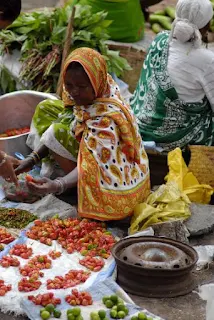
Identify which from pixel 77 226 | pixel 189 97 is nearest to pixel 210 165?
pixel 189 97

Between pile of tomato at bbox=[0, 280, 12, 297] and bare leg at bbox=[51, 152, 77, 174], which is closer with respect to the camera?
pile of tomato at bbox=[0, 280, 12, 297]

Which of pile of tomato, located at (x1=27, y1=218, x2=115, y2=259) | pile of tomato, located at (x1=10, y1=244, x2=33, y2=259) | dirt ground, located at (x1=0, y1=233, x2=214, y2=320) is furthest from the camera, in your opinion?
pile of tomato, located at (x1=27, y1=218, x2=115, y2=259)

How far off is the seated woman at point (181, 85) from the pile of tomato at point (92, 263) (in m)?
1.57

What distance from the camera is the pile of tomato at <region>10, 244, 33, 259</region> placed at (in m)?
4.58

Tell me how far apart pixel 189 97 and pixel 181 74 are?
0.20 meters

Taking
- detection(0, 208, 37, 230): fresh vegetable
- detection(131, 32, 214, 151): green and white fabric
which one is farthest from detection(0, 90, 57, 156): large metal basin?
detection(0, 208, 37, 230): fresh vegetable

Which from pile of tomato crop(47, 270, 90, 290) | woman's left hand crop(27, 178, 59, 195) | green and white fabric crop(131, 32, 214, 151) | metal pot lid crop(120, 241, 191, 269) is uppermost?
green and white fabric crop(131, 32, 214, 151)

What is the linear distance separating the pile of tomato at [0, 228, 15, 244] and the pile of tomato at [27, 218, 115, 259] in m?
0.12

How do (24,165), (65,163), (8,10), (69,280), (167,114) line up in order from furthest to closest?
(167,114), (65,163), (24,165), (69,280), (8,10)

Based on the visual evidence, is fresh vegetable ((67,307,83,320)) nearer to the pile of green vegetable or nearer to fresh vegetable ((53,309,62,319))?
fresh vegetable ((53,309,62,319))

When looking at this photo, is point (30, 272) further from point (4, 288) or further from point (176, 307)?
point (176, 307)

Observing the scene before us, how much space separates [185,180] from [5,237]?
1.53 m

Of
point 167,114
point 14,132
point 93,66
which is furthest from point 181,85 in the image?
point 14,132

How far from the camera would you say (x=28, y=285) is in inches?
166
